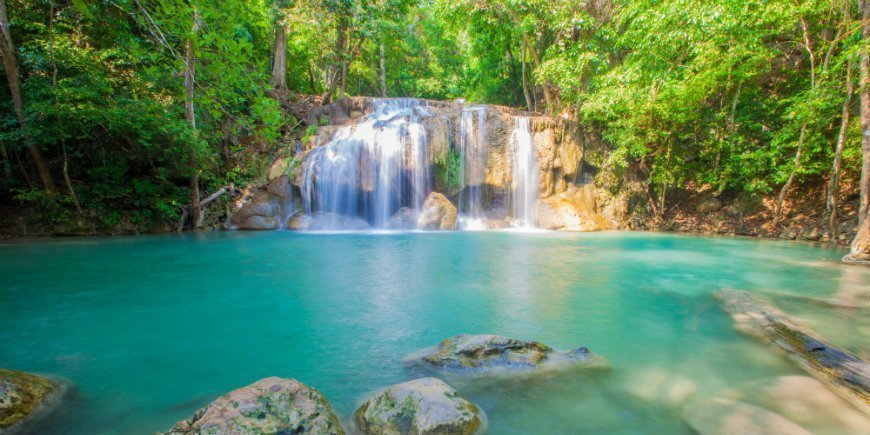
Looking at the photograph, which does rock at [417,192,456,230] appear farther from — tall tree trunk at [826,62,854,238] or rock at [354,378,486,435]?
rock at [354,378,486,435]

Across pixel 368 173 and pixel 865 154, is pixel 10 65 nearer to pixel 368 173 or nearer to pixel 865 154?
pixel 368 173

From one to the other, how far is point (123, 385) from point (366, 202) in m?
11.3

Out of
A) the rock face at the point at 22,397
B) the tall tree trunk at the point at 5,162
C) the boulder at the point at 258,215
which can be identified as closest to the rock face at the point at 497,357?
the rock face at the point at 22,397

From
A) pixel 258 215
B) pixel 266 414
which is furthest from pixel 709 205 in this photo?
pixel 266 414

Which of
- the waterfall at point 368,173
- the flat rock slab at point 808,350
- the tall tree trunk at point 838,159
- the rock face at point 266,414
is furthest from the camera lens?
the waterfall at point 368,173

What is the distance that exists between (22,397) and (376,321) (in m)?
2.58

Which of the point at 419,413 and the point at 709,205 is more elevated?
the point at 709,205

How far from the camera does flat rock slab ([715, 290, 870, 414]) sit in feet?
7.79

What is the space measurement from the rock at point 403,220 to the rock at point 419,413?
36.6ft

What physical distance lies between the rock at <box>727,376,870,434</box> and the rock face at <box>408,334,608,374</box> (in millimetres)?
924

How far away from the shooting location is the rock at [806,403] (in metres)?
2.12

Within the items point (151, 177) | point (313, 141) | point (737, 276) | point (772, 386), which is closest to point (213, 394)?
point (772, 386)

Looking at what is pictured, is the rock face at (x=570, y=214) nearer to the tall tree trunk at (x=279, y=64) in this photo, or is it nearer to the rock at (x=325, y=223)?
the rock at (x=325, y=223)

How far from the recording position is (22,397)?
87.2 inches
